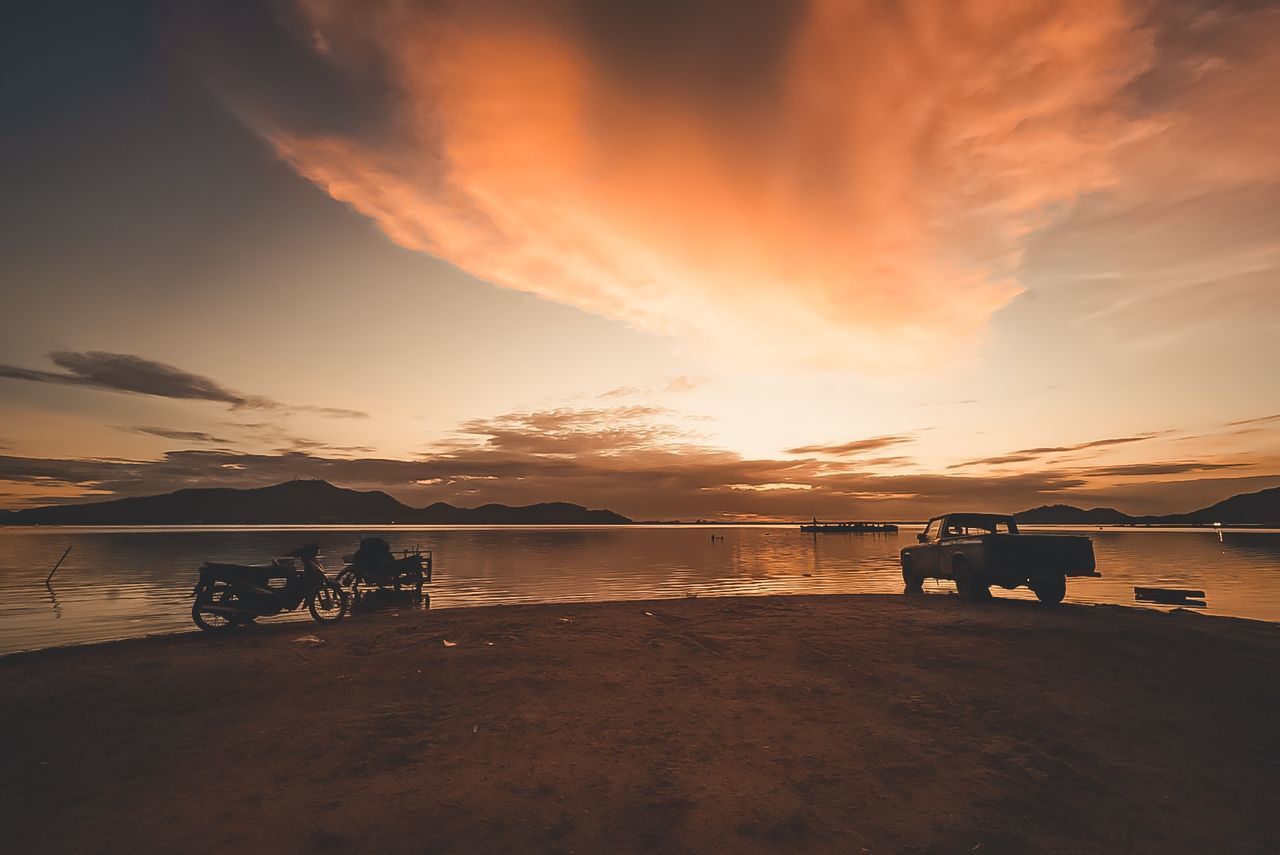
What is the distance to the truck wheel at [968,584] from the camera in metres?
17.5

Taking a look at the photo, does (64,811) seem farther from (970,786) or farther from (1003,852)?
(970,786)

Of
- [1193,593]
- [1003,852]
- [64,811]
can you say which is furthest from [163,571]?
[1193,593]

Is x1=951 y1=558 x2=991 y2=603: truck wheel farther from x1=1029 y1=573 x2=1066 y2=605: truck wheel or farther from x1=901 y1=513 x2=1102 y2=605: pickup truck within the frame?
x1=1029 y1=573 x2=1066 y2=605: truck wheel

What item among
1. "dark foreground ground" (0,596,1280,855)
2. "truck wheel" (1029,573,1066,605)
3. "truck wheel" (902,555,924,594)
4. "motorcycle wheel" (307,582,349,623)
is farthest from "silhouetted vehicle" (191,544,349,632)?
"truck wheel" (1029,573,1066,605)

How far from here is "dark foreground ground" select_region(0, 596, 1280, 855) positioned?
4.91 metres

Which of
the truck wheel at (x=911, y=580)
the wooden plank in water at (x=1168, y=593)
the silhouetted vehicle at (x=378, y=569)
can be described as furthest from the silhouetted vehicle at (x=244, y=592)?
the wooden plank in water at (x=1168, y=593)

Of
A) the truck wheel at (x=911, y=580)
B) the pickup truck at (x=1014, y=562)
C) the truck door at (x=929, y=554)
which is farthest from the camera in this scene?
the truck wheel at (x=911, y=580)

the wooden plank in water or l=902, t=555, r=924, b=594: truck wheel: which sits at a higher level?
l=902, t=555, r=924, b=594: truck wheel

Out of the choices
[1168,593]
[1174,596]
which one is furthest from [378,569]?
[1174,596]

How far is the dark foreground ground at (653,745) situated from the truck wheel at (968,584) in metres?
5.33

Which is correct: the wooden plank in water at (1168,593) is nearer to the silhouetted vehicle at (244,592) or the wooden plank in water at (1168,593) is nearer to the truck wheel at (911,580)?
the truck wheel at (911,580)

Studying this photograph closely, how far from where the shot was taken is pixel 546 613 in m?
15.9

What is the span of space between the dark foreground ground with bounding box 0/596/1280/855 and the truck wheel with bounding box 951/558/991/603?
17.5 ft

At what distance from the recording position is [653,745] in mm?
6766
